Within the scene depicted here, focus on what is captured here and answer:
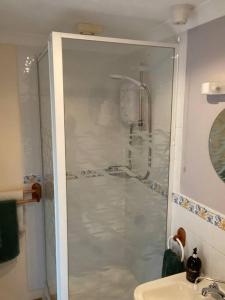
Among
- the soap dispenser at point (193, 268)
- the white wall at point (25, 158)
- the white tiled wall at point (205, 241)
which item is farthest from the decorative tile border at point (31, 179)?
the soap dispenser at point (193, 268)

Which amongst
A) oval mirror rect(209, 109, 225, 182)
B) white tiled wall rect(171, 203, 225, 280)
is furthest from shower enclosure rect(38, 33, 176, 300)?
oval mirror rect(209, 109, 225, 182)

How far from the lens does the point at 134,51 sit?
70.5 inches

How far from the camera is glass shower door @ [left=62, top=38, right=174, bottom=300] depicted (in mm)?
1826

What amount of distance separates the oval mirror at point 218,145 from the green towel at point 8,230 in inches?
61.3

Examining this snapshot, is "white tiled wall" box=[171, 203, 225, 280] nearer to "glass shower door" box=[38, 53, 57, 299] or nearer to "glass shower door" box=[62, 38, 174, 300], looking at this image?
"glass shower door" box=[62, 38, 174, 300]

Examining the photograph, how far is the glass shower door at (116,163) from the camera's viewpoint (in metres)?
1.83

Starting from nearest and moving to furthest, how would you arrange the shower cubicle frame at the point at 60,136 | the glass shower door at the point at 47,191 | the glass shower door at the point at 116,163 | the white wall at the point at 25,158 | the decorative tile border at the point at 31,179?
the shower cubicle frame at the point at 60,136 → the glass shower door at the point at 116,163 → the glass shower door at the point at 47,191 → the white wall at the point at 25,158 → the decorative tile border at the point at 31,179

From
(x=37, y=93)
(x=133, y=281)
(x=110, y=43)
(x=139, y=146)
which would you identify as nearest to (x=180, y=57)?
(x=110, y=43)

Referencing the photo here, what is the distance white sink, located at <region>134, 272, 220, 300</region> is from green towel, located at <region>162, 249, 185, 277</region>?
154mm

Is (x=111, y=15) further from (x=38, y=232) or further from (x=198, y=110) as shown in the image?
(x=38, y=232)

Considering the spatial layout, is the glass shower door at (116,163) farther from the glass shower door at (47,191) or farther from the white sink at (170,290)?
the white sink at (170,290)

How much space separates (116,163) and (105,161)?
88mm

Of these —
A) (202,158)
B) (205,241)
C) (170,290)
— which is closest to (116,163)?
(202,158)

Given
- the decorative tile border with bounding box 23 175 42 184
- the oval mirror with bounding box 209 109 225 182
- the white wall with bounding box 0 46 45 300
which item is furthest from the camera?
the decorative tile border with bounding box 23 175 42 184
